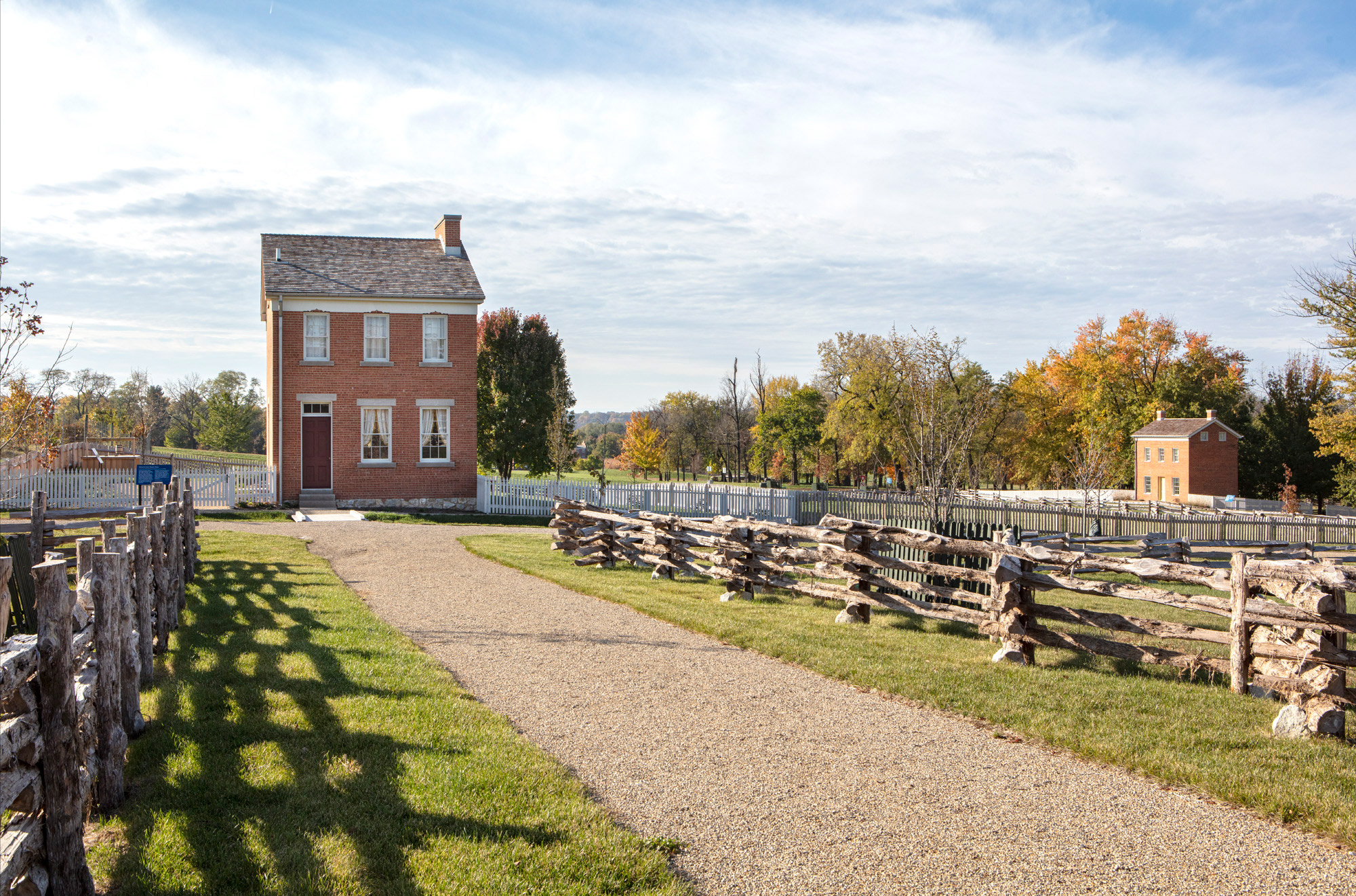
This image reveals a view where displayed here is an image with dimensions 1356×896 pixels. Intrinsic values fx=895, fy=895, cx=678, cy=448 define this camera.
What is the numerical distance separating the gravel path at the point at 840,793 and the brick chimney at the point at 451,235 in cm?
2402

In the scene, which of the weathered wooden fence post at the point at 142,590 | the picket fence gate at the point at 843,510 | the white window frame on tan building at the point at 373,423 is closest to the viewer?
the weathered wooden fence post at the point at 142,590

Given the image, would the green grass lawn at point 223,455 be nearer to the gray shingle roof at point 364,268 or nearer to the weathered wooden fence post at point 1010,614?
the gray shingle roof at point 364,268

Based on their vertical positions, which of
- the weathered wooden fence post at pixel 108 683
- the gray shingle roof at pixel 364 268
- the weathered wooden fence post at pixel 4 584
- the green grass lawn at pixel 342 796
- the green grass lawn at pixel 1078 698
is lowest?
the green grass lawn at pixel 1078 698

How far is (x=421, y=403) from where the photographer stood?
95.8ft

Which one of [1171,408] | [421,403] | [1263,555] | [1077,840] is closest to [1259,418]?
[1171,408]

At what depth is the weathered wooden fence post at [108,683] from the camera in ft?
16.5

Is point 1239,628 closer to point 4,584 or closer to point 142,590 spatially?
point 4,584

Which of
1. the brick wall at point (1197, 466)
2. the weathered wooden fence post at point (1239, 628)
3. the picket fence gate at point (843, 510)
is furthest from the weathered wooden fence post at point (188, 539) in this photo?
the brick wall at point (1197, 466)

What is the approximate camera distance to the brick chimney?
31297 mm

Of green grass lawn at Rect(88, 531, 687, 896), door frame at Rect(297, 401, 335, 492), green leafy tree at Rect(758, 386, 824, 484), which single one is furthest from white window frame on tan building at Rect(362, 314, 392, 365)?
green leafy tree at Rect(758, 386, 824, 484)

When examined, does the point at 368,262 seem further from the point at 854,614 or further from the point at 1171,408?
the point at 1171,408

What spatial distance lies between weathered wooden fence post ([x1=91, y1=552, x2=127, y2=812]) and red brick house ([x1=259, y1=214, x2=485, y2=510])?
77.7 feet

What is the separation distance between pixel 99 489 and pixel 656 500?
54.4ft

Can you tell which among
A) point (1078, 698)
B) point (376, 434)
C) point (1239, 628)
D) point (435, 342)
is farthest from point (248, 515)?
point (1239, 628)
